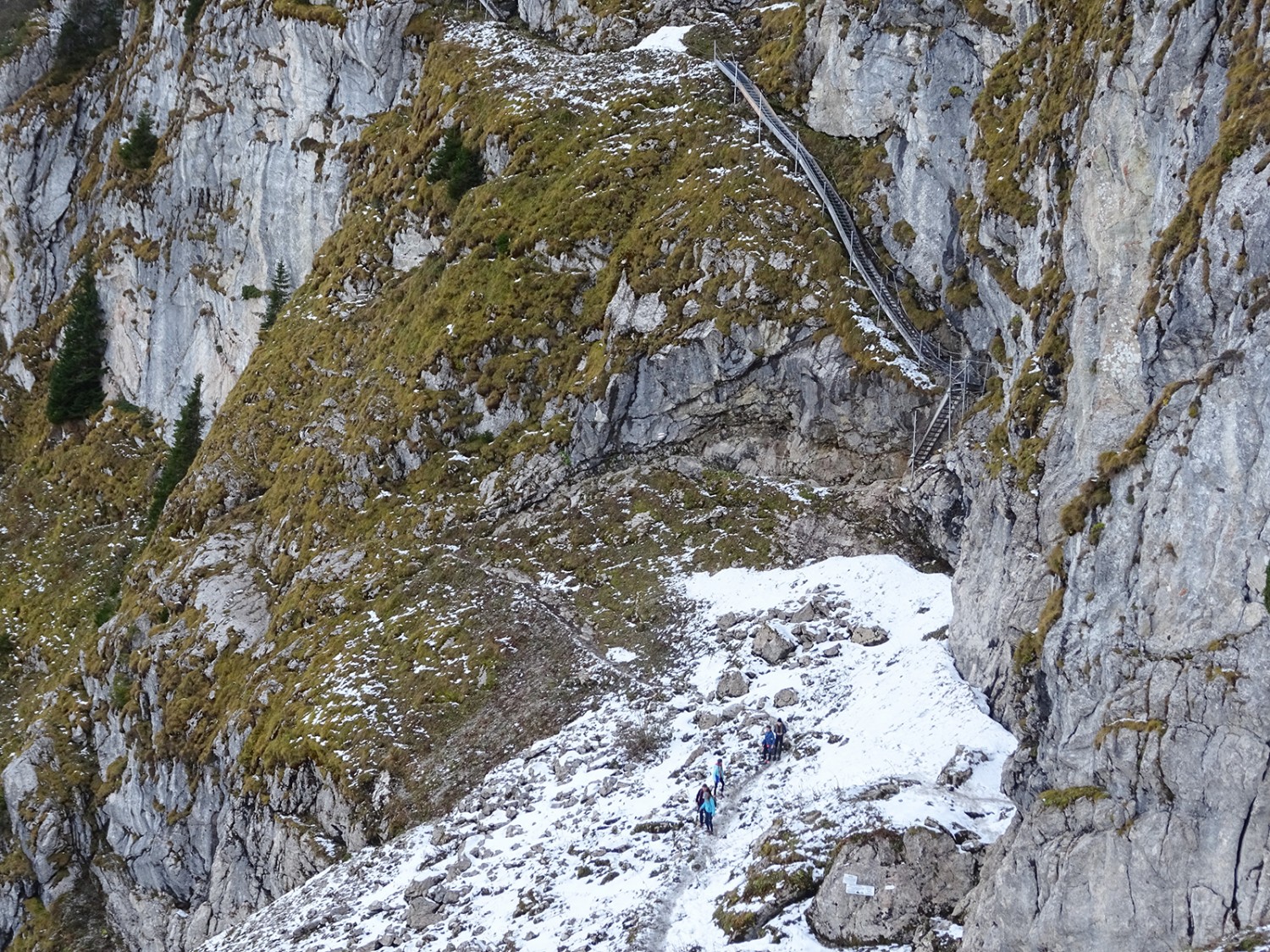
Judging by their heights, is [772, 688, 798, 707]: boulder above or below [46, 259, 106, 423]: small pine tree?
below

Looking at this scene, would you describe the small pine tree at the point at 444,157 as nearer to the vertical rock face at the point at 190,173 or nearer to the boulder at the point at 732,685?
the vertical rock face at the point at 190,173

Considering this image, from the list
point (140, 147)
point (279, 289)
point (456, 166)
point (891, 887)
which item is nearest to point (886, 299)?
point (456, 166)

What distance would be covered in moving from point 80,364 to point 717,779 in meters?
61.5

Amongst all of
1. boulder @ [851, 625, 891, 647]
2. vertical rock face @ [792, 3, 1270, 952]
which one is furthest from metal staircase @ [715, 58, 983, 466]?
boulder @ [851, 625, 891, 647]

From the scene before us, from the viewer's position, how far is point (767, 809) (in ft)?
86.1

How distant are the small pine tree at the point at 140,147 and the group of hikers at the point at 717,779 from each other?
64.2 m

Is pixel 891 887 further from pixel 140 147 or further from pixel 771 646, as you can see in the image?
pixel 140 147

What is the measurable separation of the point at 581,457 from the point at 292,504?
14.0m

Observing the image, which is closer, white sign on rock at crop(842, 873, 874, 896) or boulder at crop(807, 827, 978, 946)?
boulder at crop(807, 827, 978, 946)

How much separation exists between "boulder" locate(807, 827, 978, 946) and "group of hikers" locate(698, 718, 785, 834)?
435 cm

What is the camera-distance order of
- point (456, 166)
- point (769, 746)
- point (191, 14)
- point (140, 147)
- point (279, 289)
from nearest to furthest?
point (769, 746) → point (456, 166) → point (279, 289) → point (191, 14) → point (140, 147)

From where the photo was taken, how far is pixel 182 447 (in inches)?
2520

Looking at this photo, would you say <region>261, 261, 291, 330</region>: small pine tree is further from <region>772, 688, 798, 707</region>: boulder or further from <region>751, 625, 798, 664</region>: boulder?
<region>772, 688, 798, 707</region>: boulder

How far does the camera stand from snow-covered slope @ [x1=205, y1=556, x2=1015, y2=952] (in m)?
24.2
